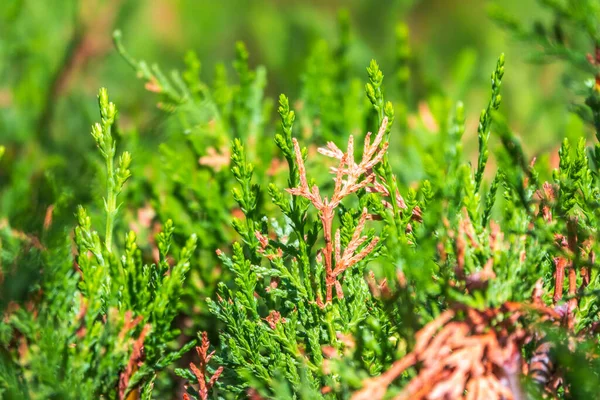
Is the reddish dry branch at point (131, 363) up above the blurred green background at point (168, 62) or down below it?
below

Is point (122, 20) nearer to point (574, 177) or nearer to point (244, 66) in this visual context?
point (244, 66)

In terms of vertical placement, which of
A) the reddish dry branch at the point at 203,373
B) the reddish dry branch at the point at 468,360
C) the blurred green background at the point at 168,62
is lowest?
the reddish dry branch at the point at 468,360

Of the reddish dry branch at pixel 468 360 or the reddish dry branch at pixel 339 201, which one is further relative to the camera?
the reddish dry branch at pixel 339 201

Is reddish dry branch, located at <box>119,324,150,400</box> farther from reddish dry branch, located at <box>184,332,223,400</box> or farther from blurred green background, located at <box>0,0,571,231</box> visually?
blurred green background, located at <box>0,0,571,231</box>

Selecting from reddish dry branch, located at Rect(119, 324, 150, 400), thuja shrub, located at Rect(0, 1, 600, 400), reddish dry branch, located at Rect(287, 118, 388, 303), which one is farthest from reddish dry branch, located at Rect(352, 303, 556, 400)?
reddish dry branch, located at Rect(119, 324, 150, 400)

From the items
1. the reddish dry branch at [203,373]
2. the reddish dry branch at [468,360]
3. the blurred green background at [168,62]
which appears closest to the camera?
the reddish dry branch at [468,360]

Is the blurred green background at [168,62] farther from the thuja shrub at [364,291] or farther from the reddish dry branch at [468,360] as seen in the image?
the reddish dry branch at [468,360]

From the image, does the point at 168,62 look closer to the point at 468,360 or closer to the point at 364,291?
the point at 364,291

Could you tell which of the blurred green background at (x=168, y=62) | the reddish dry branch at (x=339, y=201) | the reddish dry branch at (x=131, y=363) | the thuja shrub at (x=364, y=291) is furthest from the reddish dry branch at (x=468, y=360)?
the blurred green background at (x=168, y=62)

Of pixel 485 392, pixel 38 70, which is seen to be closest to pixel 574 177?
pixel 485 392
